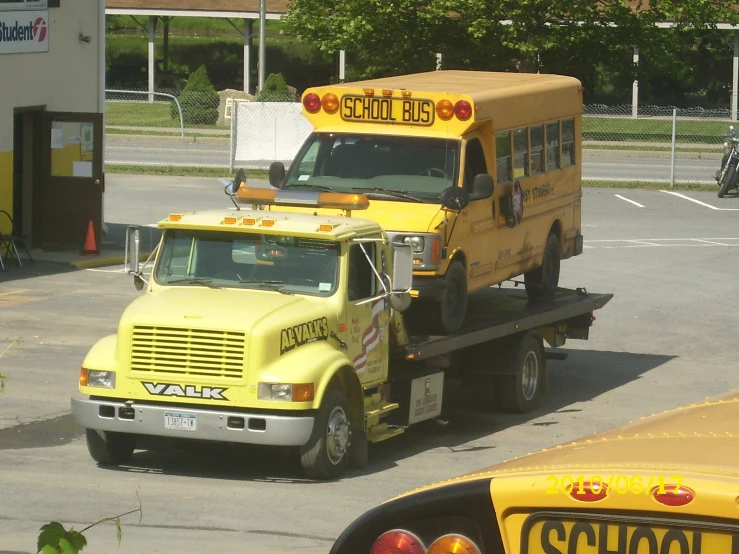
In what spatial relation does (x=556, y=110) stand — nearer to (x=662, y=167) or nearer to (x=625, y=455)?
(x=625, y=455)

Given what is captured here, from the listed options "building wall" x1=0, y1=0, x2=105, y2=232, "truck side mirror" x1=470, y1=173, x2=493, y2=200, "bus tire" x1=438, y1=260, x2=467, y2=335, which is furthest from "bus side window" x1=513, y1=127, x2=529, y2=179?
"building wall" x1=0, y1=0, x2=105, y2=232

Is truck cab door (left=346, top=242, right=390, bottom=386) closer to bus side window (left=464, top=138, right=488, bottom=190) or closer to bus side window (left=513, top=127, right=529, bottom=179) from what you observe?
bus side window (left=464, top=138, right=488, bottom=190)

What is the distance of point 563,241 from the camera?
15.7 m

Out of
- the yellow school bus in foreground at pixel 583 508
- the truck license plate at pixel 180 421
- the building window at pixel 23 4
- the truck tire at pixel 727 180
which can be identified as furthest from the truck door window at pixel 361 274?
the truck tire at pixel 727 180

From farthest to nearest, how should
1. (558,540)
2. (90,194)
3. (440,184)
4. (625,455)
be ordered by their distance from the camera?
(90,194) < (440,184) < (625,455) < (558,540)

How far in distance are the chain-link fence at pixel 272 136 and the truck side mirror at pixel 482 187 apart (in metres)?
23.3

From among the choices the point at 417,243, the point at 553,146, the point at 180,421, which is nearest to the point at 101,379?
the point at 180,421

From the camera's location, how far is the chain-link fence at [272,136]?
3612cm

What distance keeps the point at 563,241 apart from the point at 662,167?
24.3m

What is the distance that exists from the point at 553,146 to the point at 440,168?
275 centimetres

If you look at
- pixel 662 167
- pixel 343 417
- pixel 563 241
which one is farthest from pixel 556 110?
pixel 662 167

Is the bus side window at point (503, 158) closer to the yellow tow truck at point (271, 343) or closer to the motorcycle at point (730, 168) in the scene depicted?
the yellow tow truck at point (271, 343)

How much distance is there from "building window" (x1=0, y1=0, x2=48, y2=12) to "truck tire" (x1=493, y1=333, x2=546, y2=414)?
1131cm

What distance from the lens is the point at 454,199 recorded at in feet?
40.5
